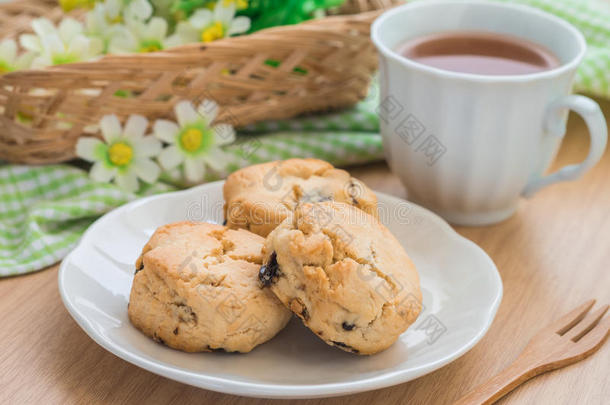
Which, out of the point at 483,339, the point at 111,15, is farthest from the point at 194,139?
the point at 483,339

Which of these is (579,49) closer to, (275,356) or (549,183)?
(549,183)

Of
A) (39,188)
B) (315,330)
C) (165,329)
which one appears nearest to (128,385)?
(165,329)

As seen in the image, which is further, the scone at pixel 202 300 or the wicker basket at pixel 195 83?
the wicker basket at pixel 195 83

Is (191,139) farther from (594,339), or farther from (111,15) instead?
(594,339)


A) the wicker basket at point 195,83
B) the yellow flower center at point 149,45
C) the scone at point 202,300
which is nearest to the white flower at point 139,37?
the yellow flower center at point 149,45

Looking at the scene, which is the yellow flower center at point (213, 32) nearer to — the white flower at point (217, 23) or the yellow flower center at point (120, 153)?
the white flower at point (217, 23)

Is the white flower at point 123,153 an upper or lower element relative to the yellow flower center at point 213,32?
lower

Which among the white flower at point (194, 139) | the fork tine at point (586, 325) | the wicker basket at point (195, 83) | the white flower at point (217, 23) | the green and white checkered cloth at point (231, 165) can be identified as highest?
the white flower at point (217, 23)
